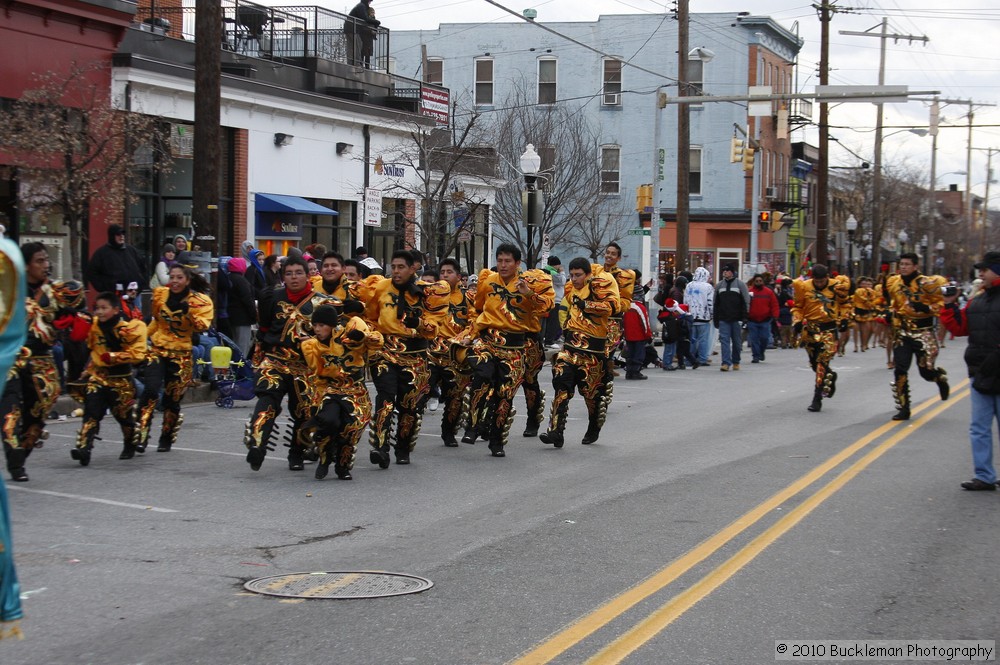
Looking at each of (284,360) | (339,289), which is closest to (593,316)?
(339,289)

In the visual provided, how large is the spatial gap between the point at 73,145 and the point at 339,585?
1219cm

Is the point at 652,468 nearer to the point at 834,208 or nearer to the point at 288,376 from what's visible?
the point at 288,376

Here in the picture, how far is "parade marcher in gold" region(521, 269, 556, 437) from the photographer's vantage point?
38.8 feet

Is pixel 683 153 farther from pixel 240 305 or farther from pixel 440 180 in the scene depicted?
pixel 240 305

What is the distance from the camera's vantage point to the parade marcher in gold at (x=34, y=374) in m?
9.68

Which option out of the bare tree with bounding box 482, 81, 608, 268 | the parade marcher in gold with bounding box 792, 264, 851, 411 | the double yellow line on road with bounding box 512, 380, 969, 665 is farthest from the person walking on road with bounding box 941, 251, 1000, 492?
the bare tree with bounding box 482, 81, 608, 268

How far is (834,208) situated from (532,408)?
5404 cm

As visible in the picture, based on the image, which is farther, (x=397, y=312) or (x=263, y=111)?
(x=263, y=111)

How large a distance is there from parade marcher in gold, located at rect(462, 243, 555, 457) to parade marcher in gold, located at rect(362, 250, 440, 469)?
826 millimetres

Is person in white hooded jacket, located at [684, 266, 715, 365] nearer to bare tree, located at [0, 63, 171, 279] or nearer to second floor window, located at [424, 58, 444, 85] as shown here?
bare tree, located at [0, 63, 171, 279]

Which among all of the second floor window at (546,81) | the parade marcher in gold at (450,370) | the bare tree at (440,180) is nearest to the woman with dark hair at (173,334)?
the parade marcher in gold at (450,370)

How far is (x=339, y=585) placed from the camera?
22.6 feet

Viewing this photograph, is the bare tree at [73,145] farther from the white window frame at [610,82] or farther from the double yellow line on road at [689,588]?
the white window frame at [610,82]

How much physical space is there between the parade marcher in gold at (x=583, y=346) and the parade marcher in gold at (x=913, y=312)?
439 cm
